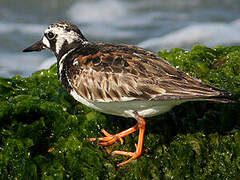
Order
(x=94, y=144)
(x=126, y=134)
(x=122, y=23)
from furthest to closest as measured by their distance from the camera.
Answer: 1. (x=122, y=23)
2. (x=126, y=134)
3. (x=94, y=144)

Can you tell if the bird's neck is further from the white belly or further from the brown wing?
the white belly

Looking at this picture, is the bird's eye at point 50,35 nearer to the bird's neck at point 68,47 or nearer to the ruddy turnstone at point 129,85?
the bird's neck at point 68,47

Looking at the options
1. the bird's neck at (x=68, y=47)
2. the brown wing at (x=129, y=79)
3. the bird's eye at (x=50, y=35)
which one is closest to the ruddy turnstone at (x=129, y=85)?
the brown wing at (x=129, y=79)

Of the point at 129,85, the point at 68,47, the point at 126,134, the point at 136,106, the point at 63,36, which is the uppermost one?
the point at 63,36

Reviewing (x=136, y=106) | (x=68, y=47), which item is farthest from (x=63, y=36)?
(x=136, y=106)

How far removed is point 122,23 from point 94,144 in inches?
431

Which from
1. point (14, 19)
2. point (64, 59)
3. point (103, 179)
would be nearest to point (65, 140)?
point (103, 179)

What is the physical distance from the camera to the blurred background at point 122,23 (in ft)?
44.3

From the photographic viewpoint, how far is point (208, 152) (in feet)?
14.1

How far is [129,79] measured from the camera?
4121 mm

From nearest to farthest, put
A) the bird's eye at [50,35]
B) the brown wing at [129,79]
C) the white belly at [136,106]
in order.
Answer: the brown wing at [129,79] → the white belly at [136,106] → the bird's eye at [50,35]

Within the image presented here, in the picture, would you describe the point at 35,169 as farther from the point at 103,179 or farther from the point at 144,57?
the point at 144,57

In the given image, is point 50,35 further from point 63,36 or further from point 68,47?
point 68,47

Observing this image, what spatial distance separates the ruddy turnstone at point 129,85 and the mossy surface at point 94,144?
24 cm
